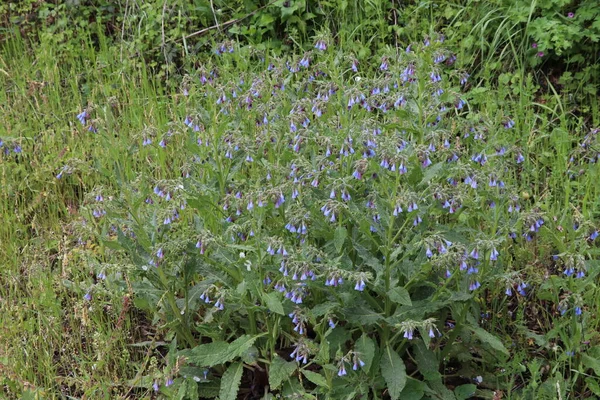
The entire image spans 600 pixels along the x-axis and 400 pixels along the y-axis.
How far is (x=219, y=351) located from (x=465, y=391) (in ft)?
3.05

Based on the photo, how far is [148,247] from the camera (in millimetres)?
2939

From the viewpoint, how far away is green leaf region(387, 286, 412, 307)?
8.63ft

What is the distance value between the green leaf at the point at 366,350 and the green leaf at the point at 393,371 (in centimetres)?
8

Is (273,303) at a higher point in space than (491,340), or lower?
higher

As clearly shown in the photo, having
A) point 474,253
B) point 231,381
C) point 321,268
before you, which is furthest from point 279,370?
point 474,253

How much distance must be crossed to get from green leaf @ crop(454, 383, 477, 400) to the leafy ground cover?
10 mm

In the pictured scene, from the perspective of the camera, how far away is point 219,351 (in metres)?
2.93

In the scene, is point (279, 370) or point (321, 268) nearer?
point (321, 268)

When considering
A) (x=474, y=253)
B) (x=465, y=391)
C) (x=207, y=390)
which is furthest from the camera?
(x=207, y=390)

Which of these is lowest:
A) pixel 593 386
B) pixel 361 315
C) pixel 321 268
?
pixel 593 386

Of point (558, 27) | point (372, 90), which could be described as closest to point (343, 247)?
point (372, 90)

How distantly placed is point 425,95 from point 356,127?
1.11ft

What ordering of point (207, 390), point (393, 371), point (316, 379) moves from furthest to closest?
point (207, 390) < point (393, 371) < point (316, 379)

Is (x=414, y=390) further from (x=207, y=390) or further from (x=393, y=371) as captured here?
(x=207, y=390)
